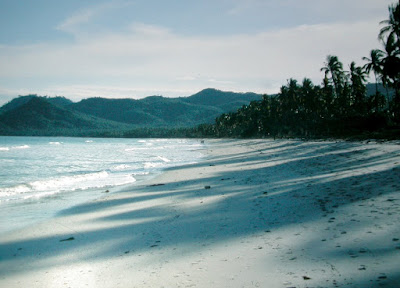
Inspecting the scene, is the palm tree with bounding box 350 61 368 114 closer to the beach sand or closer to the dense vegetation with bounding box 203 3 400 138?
the dense vegetation with bounding box 203 3 400 138

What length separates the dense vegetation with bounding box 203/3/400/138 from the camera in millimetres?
36594

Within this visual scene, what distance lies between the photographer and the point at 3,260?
5.80m

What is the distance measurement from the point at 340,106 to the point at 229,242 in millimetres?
59026

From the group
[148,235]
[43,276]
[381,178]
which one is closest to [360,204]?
[381,178]

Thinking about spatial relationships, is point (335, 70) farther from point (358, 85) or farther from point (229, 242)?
point (229, 242)

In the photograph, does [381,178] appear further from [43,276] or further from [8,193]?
[8,193]

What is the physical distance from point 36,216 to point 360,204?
30.6ft

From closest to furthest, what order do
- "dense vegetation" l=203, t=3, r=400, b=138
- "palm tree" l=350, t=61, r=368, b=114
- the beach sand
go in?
the beach sand → "dense vegetation" l=203, t=3, r=400, b=138 → "palm tree" l=350, t=61, r=368, b=114

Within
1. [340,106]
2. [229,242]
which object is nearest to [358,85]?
[340,106]

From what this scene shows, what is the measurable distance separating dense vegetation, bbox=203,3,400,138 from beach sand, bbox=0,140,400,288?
25569 millimetres

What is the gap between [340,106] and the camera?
57250 millimetres

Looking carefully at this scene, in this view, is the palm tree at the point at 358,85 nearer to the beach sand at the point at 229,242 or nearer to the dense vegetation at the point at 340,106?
the dense vegetation at the point at 340,106

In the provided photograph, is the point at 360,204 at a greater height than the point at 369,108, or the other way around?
the point at 369,108

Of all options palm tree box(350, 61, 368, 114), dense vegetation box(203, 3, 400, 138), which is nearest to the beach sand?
dense vegetation box(203, 3, 400, 138)
